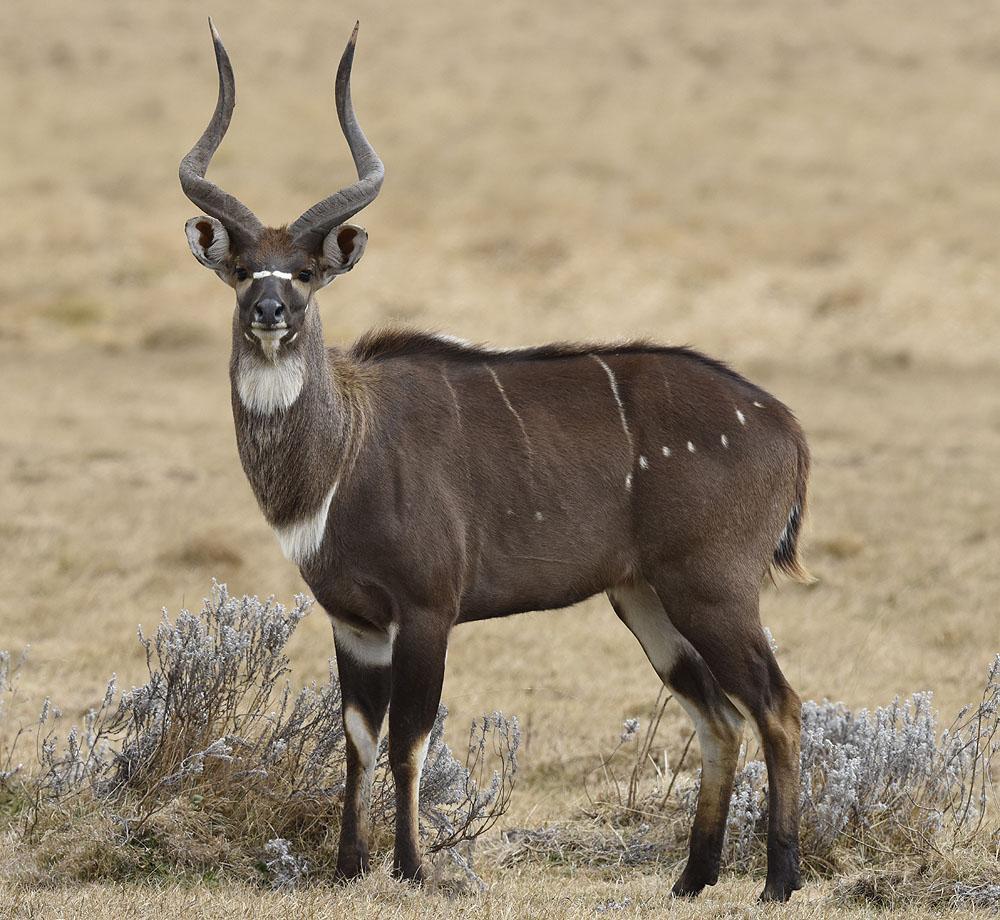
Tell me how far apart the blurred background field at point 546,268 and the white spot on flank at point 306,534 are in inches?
76.0

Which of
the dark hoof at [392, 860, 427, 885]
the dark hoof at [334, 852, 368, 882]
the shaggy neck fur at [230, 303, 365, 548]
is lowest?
the dark hoof at [334, 852, 368, 882]

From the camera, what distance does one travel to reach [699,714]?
22.8 feet

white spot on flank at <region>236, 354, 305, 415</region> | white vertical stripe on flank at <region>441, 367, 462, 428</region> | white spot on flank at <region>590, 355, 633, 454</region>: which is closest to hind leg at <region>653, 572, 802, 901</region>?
white spot on flank at <region>590, 355, 633, 454</region>

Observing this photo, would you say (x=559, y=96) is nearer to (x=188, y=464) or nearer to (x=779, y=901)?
(x=188, y=464)

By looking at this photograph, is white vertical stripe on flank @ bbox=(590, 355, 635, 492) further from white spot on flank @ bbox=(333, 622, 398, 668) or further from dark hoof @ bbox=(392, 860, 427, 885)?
dark hoof @ bbox=(392, 860, 427, 885)

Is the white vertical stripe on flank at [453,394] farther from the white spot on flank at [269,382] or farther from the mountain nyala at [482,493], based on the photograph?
the white spot on flank at [269,382]

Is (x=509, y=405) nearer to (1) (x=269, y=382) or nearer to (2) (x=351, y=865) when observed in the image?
(1) (x=269, y=382)

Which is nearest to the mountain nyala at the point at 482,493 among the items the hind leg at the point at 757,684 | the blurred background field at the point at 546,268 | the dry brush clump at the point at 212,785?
the hind leg at the point at 757,684

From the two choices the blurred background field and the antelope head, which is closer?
the antelope head

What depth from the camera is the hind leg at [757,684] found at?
654 cm

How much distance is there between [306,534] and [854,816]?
2.69m

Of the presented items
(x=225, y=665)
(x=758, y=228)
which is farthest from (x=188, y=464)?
(x=758, y=228)

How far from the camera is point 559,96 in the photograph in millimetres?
42219

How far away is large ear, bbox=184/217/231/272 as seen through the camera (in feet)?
20.6
